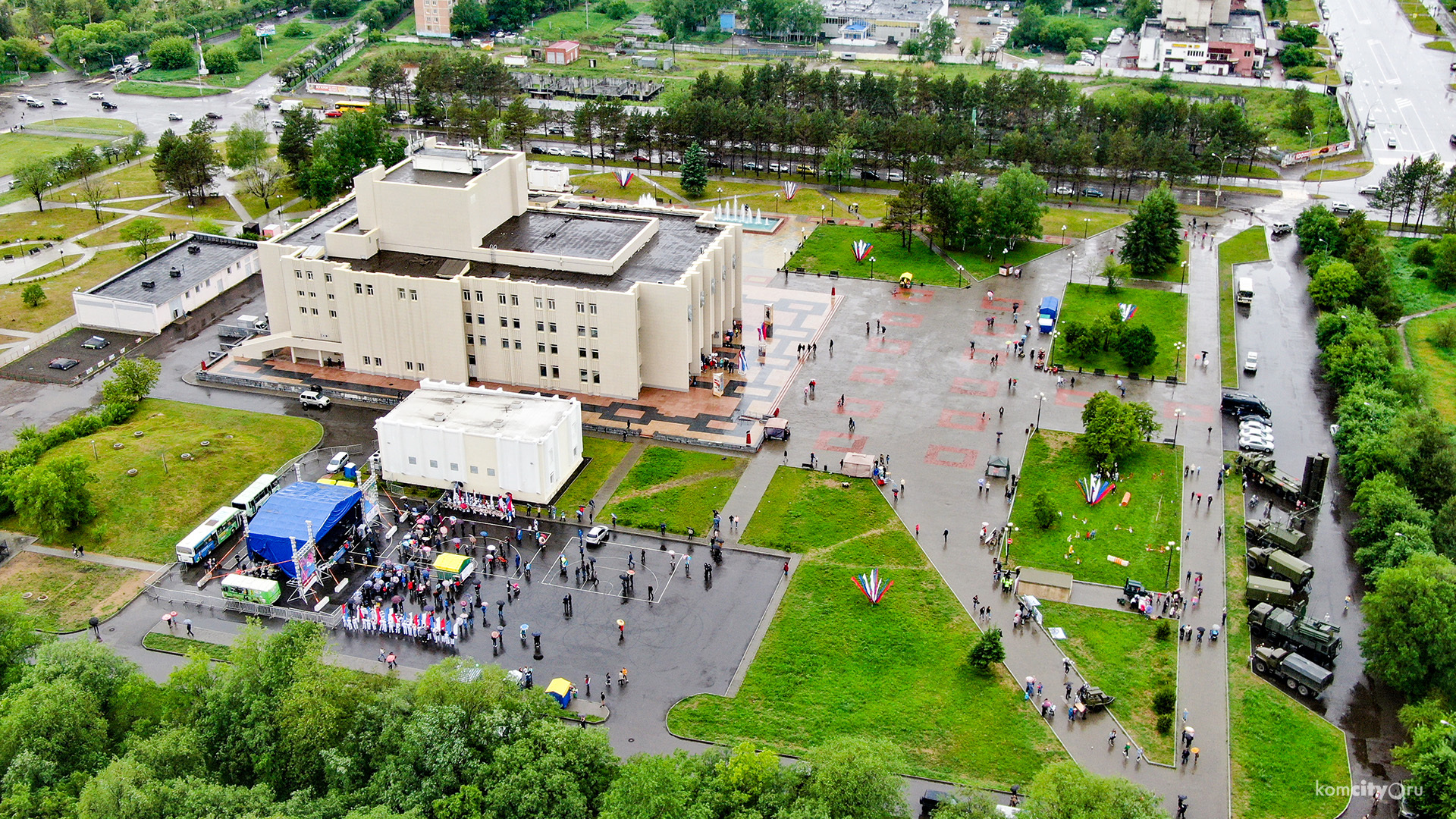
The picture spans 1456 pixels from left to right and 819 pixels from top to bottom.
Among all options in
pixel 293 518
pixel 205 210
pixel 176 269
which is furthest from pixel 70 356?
pixel 293 518

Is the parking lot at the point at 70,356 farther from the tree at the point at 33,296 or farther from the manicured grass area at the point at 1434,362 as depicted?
the manicured grass area at the point at 1434,362

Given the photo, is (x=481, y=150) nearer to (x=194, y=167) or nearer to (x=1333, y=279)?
(x=194, y=167)

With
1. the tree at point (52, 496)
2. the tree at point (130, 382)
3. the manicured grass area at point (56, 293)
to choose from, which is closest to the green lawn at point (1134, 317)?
the tree at point (130, 382)

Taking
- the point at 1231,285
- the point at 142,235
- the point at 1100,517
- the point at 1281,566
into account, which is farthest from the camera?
the point at 142,235

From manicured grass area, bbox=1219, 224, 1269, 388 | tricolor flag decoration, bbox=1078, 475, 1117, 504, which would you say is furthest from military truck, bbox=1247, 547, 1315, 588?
manicured grass area, bbox=1219, 224, 1269, 388

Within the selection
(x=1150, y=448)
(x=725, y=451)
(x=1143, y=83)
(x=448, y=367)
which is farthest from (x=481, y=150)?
(x=1143, y=83)

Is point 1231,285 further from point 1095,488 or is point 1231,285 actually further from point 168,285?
point 168,285
